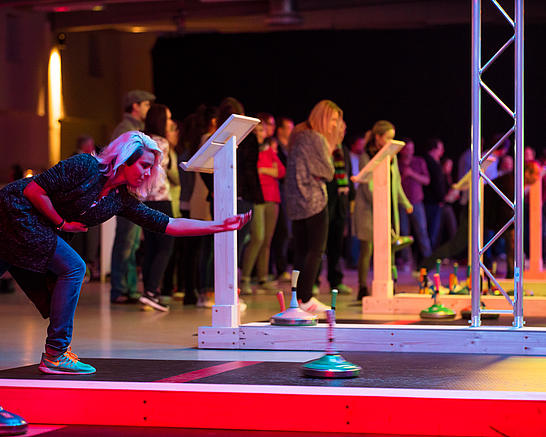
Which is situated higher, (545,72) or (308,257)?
(545,72)

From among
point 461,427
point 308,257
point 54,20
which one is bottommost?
point 461,427

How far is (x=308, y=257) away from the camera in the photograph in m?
7.33

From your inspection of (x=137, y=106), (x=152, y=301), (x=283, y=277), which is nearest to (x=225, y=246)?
(x=152, y=301)

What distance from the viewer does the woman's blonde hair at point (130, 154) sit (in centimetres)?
441

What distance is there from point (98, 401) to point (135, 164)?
99 cm

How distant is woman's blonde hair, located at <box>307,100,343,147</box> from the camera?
7504mm

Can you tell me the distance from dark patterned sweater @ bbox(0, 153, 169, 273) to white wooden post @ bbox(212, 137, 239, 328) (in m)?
1.43

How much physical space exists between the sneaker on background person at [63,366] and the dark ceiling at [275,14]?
10.8 metres

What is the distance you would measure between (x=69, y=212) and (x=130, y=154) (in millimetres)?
369

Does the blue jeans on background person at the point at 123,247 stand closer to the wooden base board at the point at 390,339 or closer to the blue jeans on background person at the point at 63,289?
the wooden base board at the point at 390,339

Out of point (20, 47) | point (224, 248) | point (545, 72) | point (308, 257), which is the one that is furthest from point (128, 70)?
point (224, 248)

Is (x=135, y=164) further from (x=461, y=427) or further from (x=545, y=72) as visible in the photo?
(x=545, y=72)

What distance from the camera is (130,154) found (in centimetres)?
440

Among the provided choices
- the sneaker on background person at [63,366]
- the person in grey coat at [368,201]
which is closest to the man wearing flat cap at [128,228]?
the person in grey coat at [368,201]
